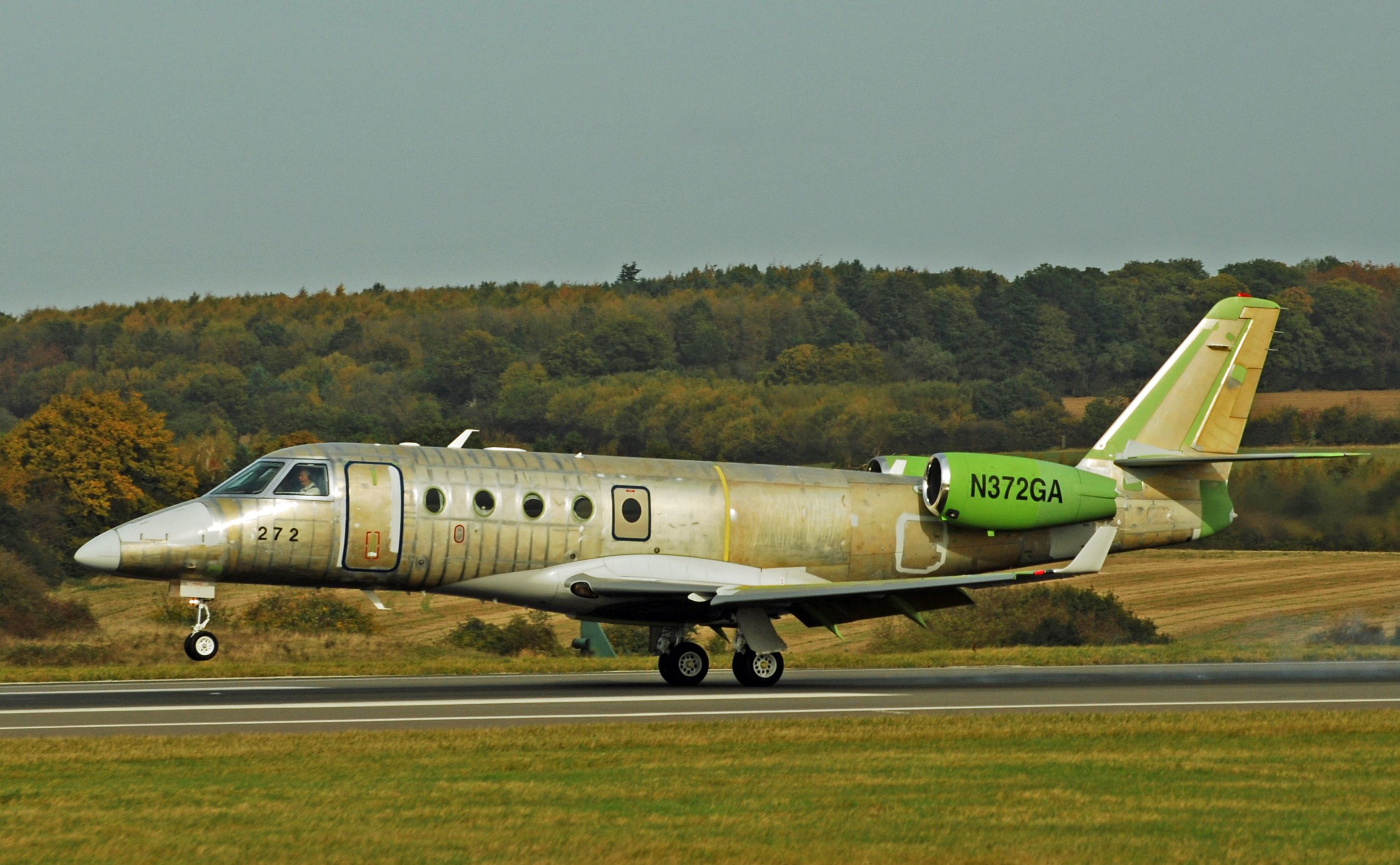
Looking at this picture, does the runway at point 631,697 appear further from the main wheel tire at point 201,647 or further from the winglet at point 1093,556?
the winglet at point 1093,556

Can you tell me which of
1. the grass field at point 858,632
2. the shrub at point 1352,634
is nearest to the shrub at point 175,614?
the grass field at point 858,632

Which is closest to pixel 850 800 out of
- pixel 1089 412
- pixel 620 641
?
pixel 620 641

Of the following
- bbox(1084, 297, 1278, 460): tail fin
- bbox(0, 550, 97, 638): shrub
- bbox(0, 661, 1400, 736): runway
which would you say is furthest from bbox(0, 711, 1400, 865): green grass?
bbox(0, 550, 97, 638): shrub

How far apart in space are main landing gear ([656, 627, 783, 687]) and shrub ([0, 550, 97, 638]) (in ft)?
72.6

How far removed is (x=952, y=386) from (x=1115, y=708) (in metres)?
47.0

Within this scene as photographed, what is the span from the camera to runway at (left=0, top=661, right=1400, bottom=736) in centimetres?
1867

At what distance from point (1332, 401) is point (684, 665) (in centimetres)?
4804

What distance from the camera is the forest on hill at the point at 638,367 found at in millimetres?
62531

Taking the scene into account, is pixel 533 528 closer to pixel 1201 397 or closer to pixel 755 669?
pixel 755 669

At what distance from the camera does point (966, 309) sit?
107438 millimetres

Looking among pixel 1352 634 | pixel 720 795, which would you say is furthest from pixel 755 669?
pixel 1352 634

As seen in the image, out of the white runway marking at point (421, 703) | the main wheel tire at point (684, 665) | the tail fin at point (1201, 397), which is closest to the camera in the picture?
the white runway marking at point (421, 703)

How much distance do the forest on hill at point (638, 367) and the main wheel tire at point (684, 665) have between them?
26.6 m

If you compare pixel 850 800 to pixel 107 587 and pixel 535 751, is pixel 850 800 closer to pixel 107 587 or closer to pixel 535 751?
pixel 535 751
